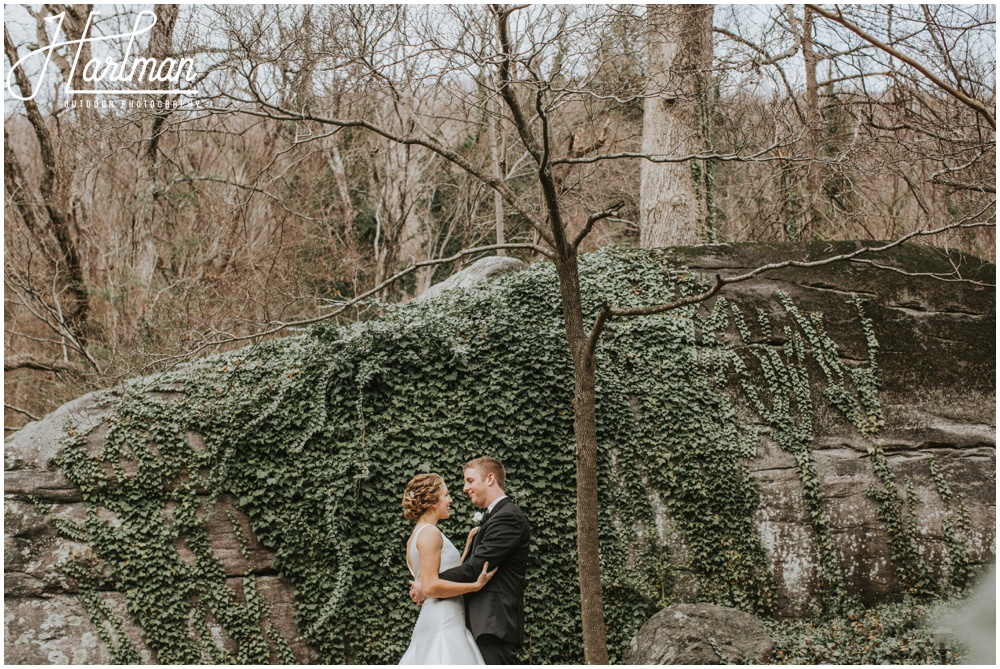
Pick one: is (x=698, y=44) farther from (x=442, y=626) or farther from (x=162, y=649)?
(x=162, y=649)

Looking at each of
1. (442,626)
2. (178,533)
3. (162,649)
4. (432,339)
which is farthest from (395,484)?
(442,626)

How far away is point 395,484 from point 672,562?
2.82 m

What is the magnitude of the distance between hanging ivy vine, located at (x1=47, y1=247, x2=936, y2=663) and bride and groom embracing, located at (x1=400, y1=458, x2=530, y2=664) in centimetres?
304

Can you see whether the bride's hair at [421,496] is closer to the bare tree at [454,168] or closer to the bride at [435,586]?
the bride at [435,586]

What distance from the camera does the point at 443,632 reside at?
4418 mm

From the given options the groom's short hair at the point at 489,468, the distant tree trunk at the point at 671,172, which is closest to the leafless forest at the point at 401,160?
the distant tree trunk at the point at 671,172

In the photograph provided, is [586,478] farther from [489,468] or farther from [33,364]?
[33,364]

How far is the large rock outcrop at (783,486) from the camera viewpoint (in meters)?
7.19

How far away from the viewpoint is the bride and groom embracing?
436 centimetres

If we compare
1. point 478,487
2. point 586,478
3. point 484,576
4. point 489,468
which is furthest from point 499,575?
point 586,478

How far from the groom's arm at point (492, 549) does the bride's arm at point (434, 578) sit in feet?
0.12

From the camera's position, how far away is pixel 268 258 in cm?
1385

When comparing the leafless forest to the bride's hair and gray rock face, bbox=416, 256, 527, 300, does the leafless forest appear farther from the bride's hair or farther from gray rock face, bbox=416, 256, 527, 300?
the bride's hair

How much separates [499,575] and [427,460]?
10.9 feet
